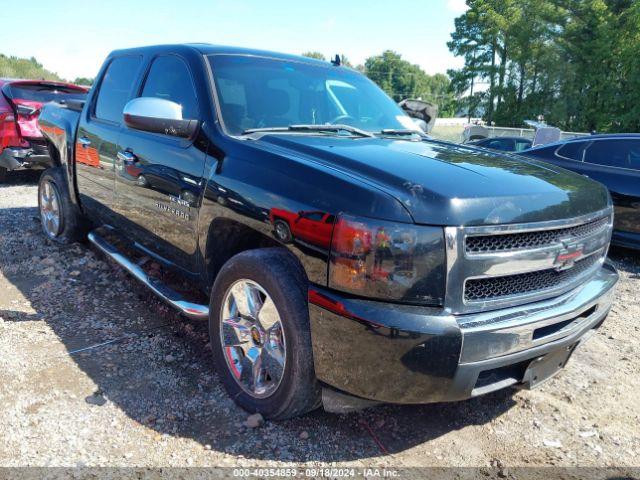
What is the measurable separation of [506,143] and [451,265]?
13021mm

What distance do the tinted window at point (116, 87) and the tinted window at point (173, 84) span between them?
341 mm

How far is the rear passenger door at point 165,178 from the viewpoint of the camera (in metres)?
3.01

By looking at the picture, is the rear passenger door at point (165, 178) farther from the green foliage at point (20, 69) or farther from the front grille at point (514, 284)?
the green foliage at point (20, 69)

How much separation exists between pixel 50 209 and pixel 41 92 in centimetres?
402

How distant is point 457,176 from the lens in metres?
2.37

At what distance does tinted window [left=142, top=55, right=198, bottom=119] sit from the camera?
10.5ft

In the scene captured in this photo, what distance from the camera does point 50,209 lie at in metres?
5.49

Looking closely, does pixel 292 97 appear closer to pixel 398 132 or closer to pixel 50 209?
pixel 398 132

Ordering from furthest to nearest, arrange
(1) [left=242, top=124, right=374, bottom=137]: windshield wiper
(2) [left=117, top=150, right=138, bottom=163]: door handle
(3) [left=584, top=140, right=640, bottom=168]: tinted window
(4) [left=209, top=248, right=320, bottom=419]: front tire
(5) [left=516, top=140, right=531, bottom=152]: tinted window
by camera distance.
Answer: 1. (5) [left=516, top=140, right=531, bottom=152]: tinted window
2. (3) [left=584, top=140, right=640, bottom=168]: tinted window
3. (2) [left=117, top=150, right=138, bottom=163]: door handle
4. (1) [left=242, top=124, right=374, bottom=137]: windshield wiper
5. (4) [left=209, top=248, right=320, bottom=419]: front tire

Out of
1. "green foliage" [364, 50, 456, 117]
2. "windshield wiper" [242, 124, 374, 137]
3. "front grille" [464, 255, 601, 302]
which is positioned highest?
"green foliage" [364, 50, 456, 117]

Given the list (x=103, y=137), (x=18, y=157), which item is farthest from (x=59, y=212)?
(x=18, y=157)

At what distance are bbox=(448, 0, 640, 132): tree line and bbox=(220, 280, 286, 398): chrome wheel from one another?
34.9 metres

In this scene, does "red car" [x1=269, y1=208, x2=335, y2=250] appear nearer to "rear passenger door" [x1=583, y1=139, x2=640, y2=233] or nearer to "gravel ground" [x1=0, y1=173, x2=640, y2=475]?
"gravel ground" [x1=0, y1=173, x2=640, y2=475]

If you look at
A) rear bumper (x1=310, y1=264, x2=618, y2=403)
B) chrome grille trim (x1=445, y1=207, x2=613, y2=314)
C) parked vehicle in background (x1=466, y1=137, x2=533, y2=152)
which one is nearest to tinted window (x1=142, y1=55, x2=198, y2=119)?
rear bumper (x1=310, y1=264, x2=618, y2=403)
